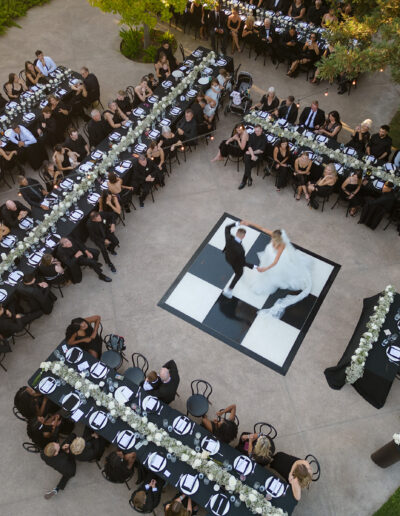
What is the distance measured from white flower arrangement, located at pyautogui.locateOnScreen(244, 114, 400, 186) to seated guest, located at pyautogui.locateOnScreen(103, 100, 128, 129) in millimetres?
2806

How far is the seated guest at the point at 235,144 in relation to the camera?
9445mm

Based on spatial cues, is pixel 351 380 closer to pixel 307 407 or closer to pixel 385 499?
pixel 307 407

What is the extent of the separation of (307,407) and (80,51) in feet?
37.8

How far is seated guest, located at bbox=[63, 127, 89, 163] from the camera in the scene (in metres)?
9.21

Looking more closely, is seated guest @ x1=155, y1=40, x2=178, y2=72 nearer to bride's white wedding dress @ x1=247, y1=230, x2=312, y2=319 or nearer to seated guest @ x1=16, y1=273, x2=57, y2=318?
bride's white wedding dress @ x1=247, y1=230, x2=312, y2=319

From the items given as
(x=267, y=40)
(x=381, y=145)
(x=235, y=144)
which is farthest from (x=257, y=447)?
(x=267, y=40)

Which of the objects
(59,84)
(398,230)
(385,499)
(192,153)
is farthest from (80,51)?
(385,499)

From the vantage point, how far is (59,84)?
10805mm

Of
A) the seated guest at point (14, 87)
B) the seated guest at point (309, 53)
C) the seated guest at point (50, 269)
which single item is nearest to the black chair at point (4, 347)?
the seated guest at point (50, 269)

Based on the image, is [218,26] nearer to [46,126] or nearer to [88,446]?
[46,126]

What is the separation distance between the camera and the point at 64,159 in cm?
919

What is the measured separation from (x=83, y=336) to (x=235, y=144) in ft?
17.7

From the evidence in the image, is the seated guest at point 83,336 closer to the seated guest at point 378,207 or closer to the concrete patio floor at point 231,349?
the concrete patio floor at point 231,349

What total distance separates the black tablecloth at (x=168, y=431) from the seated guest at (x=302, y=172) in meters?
5.36
